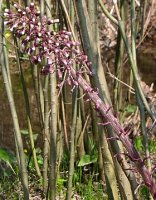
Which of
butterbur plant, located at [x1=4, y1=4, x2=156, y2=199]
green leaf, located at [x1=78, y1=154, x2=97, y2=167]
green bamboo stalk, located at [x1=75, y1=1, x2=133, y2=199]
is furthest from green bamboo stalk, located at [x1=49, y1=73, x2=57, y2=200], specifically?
butterbur plant, located at [x1=4, y1=4, x2=156, y2=199]

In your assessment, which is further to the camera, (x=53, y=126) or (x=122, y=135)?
(x=53, y=126)

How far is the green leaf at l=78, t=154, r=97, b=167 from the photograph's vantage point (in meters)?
3.31

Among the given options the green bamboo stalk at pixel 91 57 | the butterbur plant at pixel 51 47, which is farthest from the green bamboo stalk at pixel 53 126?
the butterbur plant at pixel 51 47

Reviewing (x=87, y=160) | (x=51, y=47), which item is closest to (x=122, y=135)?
(x=51, y=47)

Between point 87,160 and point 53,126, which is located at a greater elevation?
point 53,126

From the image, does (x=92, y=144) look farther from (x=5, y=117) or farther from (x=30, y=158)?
(x=5, y=117)

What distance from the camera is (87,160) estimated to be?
3350mm

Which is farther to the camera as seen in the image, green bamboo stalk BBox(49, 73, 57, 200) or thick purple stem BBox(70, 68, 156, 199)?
green bamboo stalk BBox(49, 73, 57, 200)

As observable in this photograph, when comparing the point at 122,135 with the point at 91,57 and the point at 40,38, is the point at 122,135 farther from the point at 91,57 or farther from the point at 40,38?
the point at 91,57

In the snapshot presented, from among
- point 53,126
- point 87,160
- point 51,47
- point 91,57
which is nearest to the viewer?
point 51,47

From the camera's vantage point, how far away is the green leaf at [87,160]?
10.8 feet

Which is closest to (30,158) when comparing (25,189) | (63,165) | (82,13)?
(63,165)

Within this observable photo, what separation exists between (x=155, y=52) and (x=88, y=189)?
7976 millimetres

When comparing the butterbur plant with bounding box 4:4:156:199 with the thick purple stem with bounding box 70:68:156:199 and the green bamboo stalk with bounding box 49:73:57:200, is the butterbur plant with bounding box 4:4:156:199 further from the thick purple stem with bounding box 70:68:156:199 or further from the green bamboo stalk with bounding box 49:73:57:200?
the green bamboo stalk with bounding box 49:73:57:200
